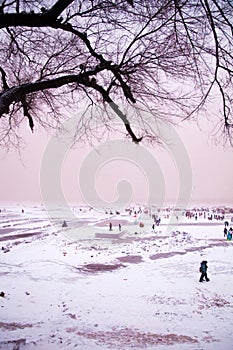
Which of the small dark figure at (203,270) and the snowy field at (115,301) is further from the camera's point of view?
the small dark figure at (203,270)

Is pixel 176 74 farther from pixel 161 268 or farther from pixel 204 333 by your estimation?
pixel 161 268

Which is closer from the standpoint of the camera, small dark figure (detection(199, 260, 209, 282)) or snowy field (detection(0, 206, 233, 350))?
snowy field (detection(0, 206, 233, 350))

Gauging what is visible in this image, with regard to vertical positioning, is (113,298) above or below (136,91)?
below

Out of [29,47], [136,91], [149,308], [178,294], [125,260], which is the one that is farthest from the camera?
[125,260]

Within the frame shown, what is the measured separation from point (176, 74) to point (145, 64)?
1.56 ft

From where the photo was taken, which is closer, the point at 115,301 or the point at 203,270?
the point at 115,301

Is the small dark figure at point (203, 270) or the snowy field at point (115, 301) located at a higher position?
the small dark figure at point (203, 270)

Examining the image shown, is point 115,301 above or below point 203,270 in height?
below

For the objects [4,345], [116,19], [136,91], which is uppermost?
[116,19]

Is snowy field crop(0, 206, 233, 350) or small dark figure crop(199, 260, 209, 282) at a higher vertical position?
small dark figure crop(199, 260, 209, 282)

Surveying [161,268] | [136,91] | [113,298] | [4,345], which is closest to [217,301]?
[113,298]

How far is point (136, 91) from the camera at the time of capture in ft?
15.0

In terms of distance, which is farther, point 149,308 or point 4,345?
point 149,308

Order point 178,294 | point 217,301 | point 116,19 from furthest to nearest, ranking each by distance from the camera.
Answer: point 178,294
point 217,301
point 116,19
